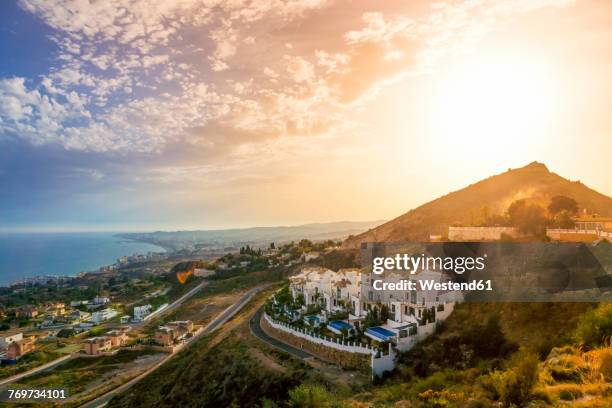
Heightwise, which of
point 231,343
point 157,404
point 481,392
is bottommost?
point 157,404

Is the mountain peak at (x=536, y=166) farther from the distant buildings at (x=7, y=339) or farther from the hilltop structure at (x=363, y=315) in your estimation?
the distant buildings at (x=7, y=339)

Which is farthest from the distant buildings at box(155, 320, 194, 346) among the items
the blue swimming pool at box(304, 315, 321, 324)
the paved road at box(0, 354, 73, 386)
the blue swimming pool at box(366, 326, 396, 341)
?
the blue swimming pool at box(366, 326, 396, 341)

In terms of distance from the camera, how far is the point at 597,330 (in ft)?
36.5

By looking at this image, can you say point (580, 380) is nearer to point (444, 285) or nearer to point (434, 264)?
point (444, 285)

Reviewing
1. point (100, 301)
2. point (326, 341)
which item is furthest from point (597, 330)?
point (100, 301)

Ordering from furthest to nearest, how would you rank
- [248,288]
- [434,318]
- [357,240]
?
[357,240] → [248,288] → [434,318]

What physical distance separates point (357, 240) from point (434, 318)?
47.5 metres

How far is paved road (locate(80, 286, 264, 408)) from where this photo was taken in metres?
27.2

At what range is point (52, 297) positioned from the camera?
281 ft

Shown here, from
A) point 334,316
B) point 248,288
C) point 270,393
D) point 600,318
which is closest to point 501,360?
point 600,318

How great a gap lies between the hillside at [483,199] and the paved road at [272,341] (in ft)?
103

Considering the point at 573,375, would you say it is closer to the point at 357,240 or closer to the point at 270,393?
the point at 270,393

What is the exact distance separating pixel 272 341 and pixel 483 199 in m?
53.6

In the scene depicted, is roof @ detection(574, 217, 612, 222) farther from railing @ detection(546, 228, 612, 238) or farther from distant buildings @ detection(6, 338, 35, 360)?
distant buildings @ detection(6, 338, 35, 360)
